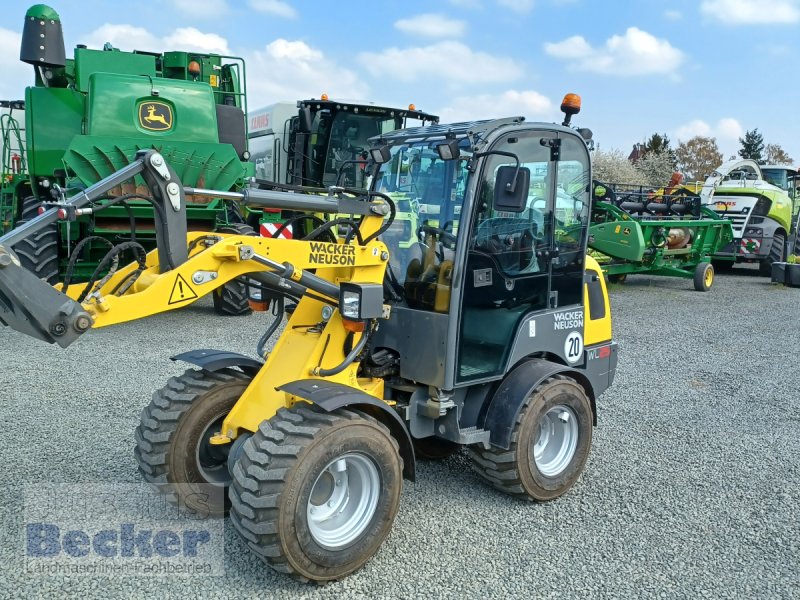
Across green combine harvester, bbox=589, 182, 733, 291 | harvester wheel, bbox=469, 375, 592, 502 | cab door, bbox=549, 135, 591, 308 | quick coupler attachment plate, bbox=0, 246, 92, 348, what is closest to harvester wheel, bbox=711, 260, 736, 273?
green combine harvester, bbox=589, 182, 733, 291

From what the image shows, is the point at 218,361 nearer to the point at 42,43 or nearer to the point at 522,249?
the point at 522,249

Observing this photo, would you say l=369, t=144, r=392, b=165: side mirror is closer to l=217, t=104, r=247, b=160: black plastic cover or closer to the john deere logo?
the john deere logo

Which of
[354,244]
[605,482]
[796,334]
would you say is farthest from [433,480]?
[796,334]

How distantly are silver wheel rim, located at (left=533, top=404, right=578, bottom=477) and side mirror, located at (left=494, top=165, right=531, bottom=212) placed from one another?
1.29m

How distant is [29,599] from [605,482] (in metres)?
3.06

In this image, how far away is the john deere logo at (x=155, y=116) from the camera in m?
7.88

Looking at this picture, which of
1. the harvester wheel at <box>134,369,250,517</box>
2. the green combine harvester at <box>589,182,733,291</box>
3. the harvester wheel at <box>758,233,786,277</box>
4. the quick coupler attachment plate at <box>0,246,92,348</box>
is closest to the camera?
the quick coupler attachment plate at <box>0,246,92,348</box>

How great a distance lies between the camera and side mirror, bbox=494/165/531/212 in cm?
320

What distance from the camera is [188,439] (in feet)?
11.4

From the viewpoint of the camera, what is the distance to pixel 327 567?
2.93m

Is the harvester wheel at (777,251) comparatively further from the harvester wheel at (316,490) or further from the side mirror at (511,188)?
the harvester wheel at (316,490)

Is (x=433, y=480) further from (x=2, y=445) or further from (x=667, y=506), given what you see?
(x=2, y=445)

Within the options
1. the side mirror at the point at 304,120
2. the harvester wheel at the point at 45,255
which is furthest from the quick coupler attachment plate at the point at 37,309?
the side mirror at the point at 304,120

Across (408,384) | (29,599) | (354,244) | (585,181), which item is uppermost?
(585,181)
